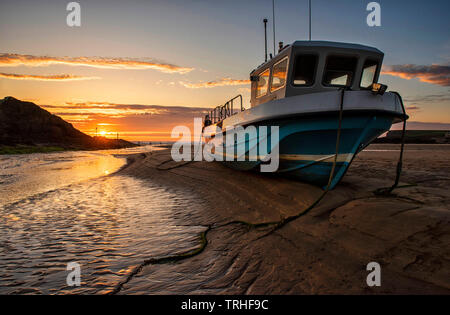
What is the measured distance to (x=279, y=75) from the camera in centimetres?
702

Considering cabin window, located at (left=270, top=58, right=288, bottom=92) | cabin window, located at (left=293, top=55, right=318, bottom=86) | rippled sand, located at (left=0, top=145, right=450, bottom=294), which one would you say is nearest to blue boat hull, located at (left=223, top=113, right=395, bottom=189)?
rippled sand, located at (left=0, top=145, right=450, bottom=294)

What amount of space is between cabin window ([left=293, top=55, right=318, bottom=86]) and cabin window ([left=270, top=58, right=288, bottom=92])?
305 mm

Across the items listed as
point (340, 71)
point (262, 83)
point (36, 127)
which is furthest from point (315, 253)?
point (36, 127)

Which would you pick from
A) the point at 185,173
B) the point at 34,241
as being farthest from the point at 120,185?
the point at 34,241

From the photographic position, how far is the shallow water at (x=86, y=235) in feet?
8.99

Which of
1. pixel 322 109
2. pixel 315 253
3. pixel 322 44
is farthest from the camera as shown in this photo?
pixel 322 44

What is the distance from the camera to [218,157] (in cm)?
1176

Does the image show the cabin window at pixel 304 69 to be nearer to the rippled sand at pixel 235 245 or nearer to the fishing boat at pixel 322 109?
the fishing boat at pixel 322 109

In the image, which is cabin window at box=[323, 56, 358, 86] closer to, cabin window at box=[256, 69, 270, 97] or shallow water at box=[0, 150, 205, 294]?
cabin window at box=[256, 69, 270, 97]

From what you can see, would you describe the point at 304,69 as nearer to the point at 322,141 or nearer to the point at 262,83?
the point at 262,83

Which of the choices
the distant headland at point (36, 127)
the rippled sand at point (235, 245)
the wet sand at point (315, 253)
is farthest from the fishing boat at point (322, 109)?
the distant headland at point (36, 127)

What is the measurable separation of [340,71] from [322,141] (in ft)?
8.20

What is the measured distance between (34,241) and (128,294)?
8.02 ft

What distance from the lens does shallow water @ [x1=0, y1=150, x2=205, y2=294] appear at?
274 centimetres
